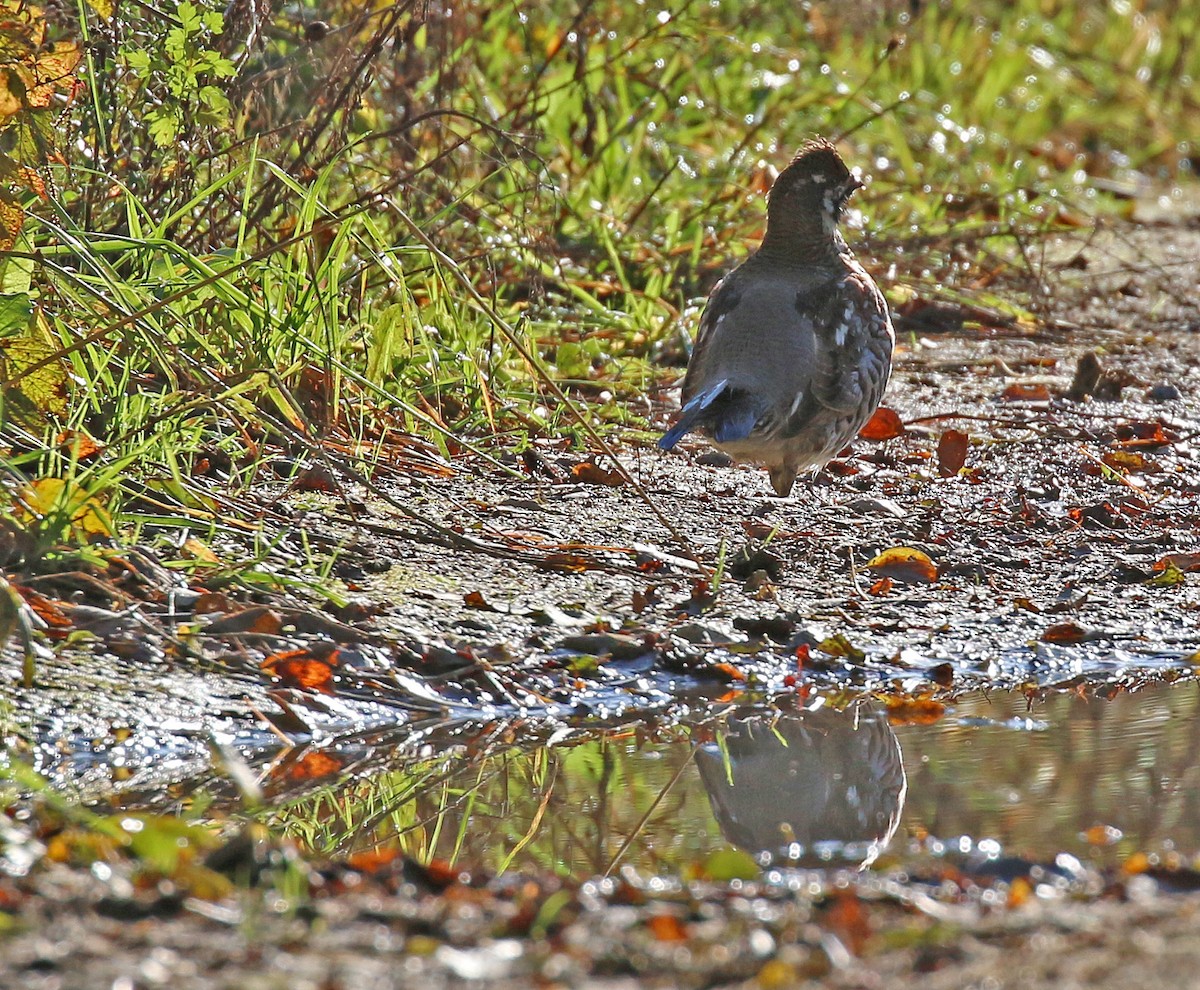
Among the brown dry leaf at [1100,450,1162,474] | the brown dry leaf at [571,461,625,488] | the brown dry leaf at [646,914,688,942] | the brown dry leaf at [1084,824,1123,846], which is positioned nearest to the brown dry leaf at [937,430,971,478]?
the brown dry leaf at [1100,450,1162,474]

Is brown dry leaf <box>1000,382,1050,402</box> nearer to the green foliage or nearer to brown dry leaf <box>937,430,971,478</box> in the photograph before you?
brown dry leaf <box>937,430,971,478</box>

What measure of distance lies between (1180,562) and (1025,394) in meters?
1.88

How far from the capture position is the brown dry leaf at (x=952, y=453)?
5672 millimetres

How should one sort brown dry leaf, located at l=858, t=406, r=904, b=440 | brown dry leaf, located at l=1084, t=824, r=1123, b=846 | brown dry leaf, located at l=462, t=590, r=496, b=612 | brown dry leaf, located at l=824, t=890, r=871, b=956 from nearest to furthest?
brown dry leaf, located at l=824, t=890, r=871, b=956 → brown dry leaf, located at l=1084, t=824, r=1123, b=846 → brown dry leaf, located at l=462, t=590, r=496, b=612 → brown dry leaf, located at l=858, t=406, r=904, b=440

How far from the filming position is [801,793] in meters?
3.46

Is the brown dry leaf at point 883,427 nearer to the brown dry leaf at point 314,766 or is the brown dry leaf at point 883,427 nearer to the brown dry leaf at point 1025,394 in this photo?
the brown dry leaf at point 1025,394

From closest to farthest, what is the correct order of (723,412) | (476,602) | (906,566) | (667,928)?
(667,928) → (476,602) → (906,566) → (723,412)

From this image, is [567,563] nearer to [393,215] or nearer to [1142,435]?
[393,215]

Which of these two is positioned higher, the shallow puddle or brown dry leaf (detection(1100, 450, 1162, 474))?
brown dry leaf (detection(1100, 450, 1162, 474))

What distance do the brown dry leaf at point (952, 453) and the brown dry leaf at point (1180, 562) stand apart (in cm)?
95

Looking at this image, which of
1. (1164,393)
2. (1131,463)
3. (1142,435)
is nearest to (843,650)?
(1131,463)

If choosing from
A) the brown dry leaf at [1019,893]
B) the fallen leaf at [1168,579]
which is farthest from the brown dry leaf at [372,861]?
the fallen leaf at [1168,579]

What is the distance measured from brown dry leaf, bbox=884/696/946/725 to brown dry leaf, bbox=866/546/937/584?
2.48 feet

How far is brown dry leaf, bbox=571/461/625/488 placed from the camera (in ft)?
17.2
